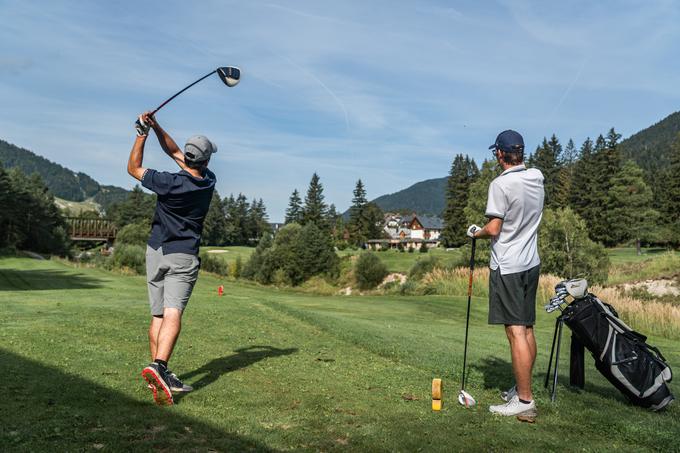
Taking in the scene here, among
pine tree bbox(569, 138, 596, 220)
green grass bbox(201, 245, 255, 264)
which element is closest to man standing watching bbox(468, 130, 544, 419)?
green grass bbox(201, 245, 255, 264)

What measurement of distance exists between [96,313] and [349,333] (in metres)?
4.37

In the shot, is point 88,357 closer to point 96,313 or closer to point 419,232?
point 96,313

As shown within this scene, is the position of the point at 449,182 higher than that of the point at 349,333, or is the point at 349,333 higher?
the point at 449,182

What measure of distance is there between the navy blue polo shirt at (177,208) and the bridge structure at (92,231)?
310 ft

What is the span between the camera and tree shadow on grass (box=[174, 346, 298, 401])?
5.88 m

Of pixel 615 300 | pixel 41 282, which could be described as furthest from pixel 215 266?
pixel 615 300

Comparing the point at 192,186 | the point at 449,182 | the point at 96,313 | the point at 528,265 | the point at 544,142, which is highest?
the point at 544,142

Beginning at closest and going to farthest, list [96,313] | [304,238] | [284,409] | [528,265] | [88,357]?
1. [284,409]
2. [528,265]
3. [88,357]
4. [96,313]
5. [304,238]

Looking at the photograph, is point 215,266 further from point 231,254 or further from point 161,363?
point 161,363

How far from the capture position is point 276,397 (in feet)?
17.4

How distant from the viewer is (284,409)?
4926mm

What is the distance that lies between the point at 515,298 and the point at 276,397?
7.73ft

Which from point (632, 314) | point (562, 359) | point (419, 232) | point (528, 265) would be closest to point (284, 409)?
point (528, 265)

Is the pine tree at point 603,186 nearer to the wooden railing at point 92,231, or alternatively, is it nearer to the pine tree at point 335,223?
the pine tree at point 335,223
